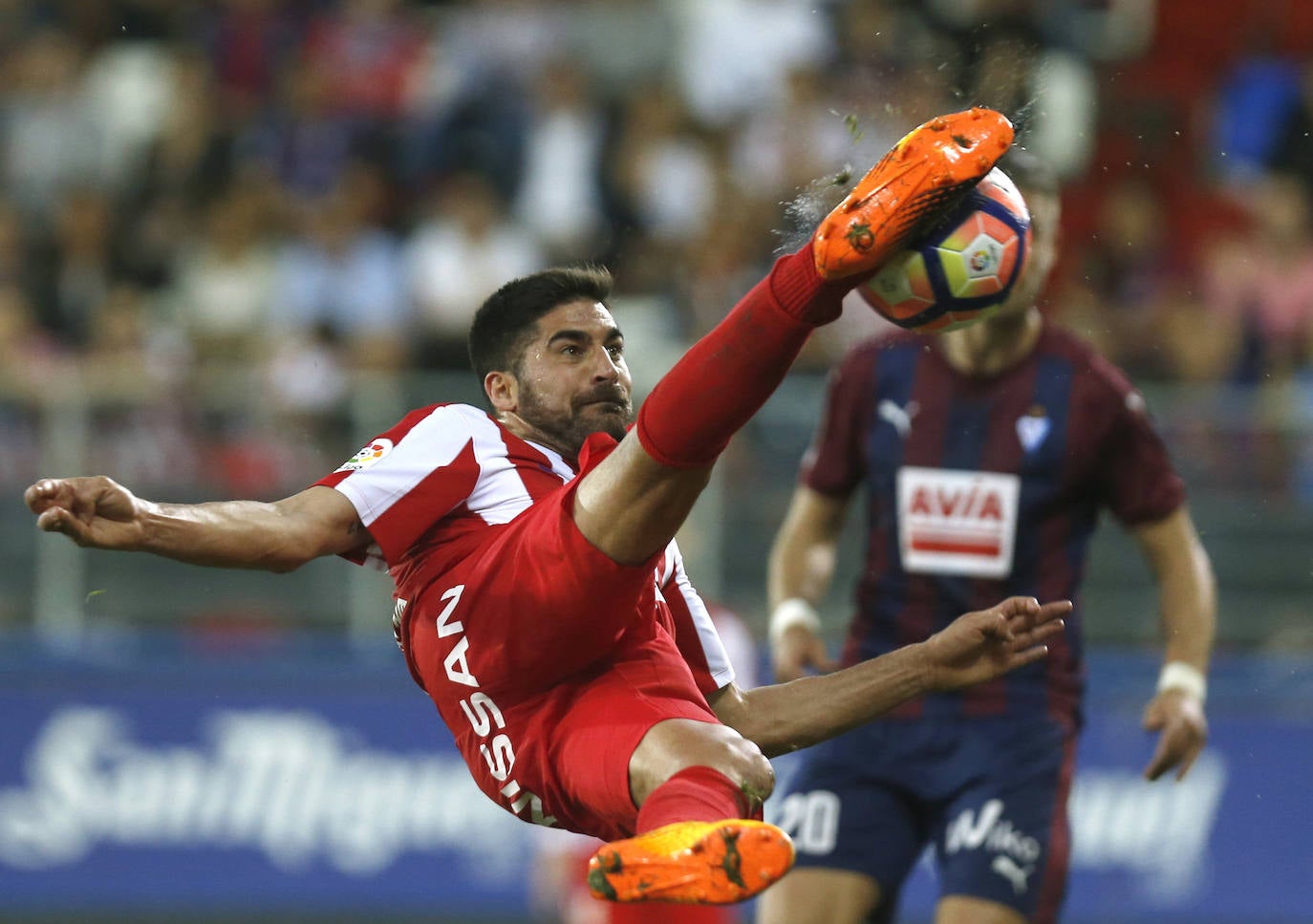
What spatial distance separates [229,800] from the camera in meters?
8.11

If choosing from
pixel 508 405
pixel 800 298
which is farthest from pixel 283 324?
pixel 800 298

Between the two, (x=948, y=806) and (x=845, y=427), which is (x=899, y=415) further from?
(x=948, y=806)

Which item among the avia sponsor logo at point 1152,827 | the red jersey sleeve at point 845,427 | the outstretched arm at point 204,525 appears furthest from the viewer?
the avia sponsor logo at point 1152,827

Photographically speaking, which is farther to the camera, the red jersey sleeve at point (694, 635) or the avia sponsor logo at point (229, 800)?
the avia sponsor logo at point (229, 800)

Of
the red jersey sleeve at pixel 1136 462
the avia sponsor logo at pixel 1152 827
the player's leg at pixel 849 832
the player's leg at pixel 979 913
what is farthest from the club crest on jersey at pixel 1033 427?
the avia sponsor logo at pixel 1152 827

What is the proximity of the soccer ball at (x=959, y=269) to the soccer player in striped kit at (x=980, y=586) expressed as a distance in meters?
0.93

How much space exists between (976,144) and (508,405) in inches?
50.5

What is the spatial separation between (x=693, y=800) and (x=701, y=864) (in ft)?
0.67

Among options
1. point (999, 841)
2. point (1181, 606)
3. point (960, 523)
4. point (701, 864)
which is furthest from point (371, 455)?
point (1181, 606)

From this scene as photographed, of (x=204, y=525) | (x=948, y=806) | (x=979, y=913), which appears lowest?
(x=979, y=913)

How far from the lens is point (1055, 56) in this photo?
8383 mm

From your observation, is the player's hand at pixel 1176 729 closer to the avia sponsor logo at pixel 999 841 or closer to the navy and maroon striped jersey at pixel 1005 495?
the navy and maroon striped jersey at pixel 1005 495

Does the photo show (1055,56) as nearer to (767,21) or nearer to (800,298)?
(767,21)

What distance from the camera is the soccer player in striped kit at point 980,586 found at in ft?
15.0
